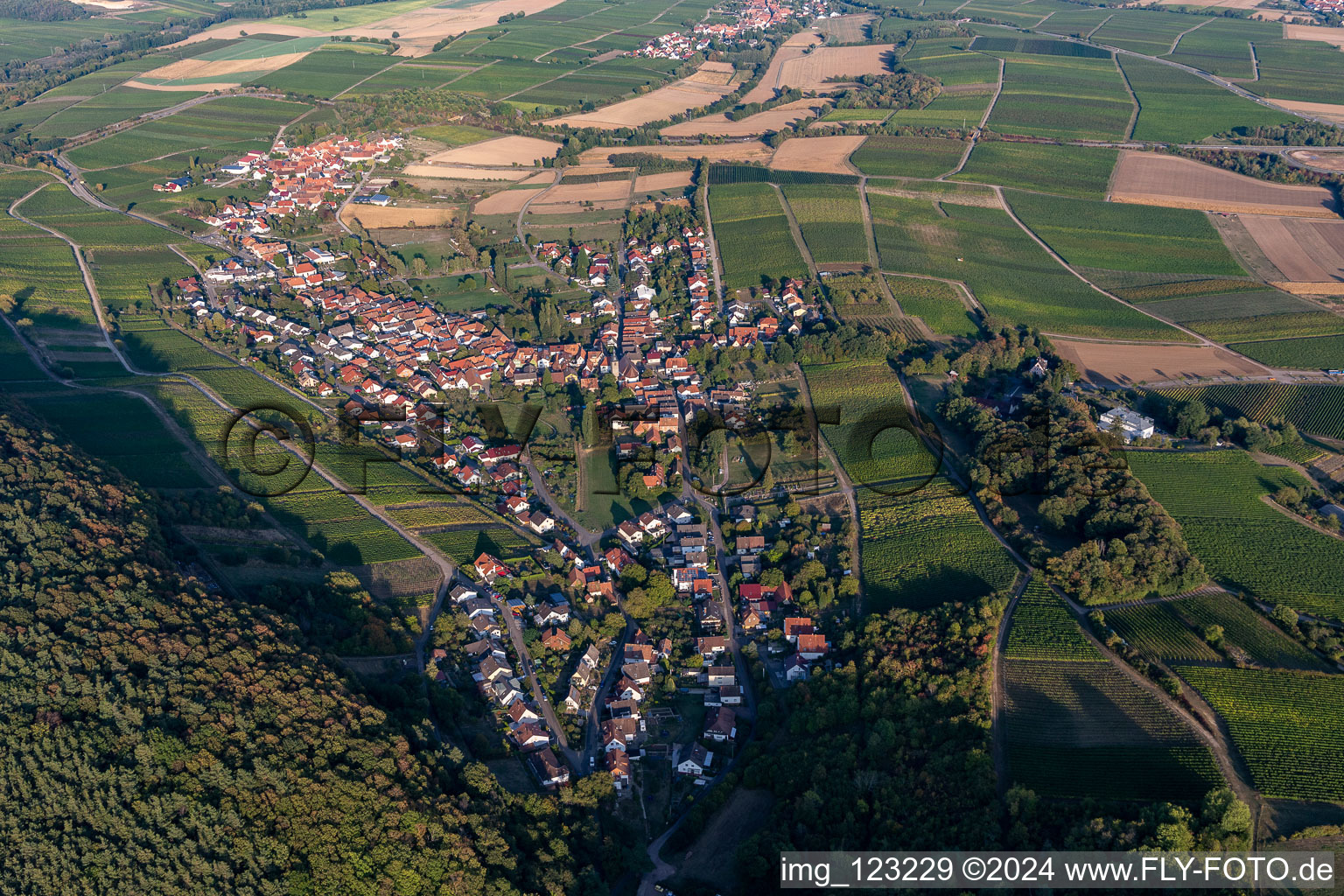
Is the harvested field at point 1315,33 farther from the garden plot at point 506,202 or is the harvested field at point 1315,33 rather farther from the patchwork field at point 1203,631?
the patchwork field at point 1203,631

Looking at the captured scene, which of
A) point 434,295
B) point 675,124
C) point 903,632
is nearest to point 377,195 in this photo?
point 434,295

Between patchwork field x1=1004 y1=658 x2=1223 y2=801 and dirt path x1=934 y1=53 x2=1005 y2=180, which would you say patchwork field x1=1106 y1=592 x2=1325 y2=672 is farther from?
dirt path x1=934 y1=53 x2=1005 y2=180

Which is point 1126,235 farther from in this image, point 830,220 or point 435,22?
point 435,22

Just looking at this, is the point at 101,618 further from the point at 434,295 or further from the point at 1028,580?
the point at 434,295

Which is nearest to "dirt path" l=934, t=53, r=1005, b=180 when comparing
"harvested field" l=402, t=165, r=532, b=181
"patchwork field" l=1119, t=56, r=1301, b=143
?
"patchwork field" l=1119, t=56, r=1301, b=143

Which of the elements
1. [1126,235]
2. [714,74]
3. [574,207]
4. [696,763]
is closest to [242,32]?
[714,74]

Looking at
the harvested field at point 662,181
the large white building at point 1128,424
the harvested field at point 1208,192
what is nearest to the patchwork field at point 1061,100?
the harvested field at point 1208,192
